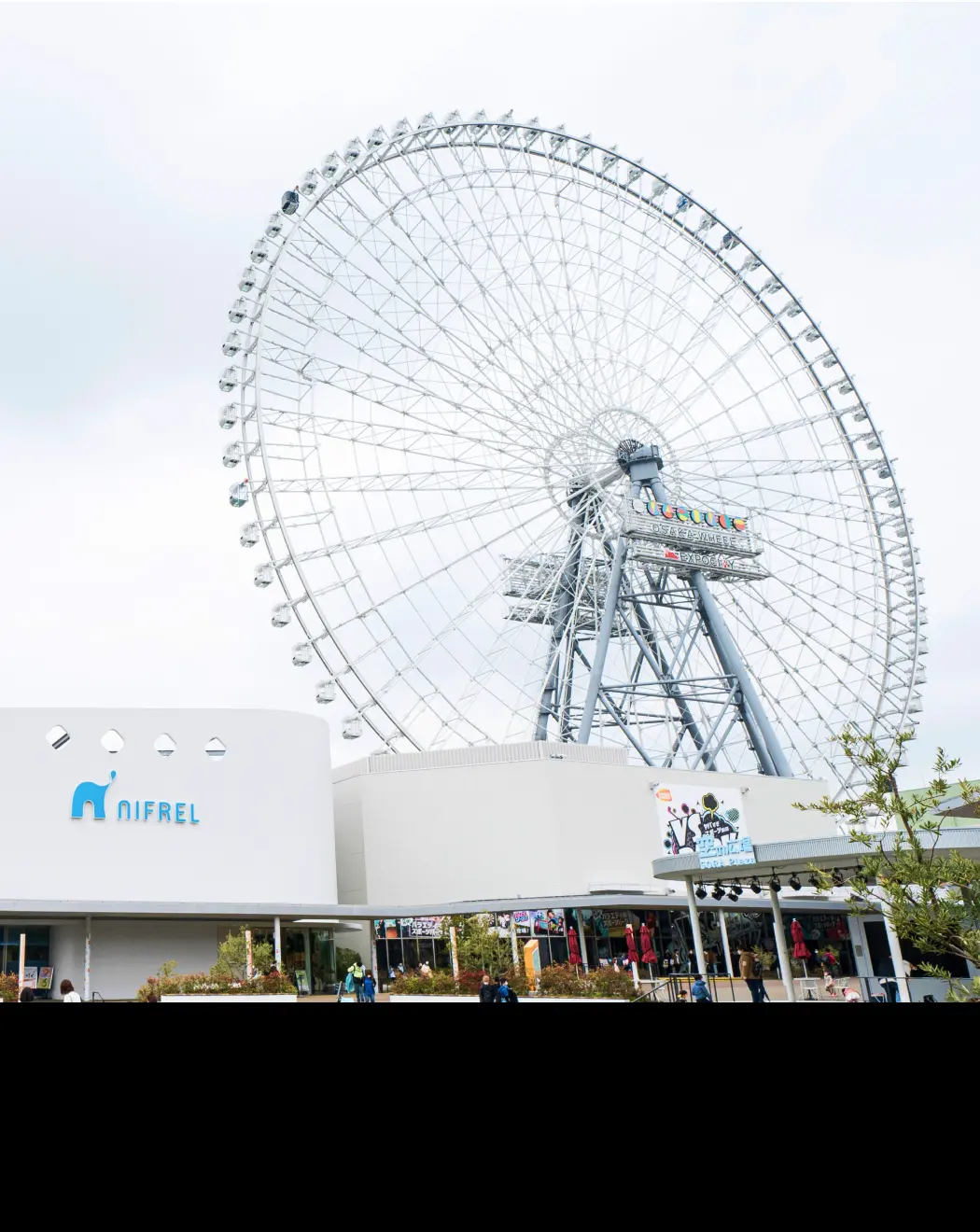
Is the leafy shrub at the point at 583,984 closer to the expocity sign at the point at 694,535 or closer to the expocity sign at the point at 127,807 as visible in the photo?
the expocity sign at the point at 127,807

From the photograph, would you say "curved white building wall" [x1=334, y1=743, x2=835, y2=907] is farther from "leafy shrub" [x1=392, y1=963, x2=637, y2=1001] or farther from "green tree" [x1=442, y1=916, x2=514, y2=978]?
"leafy shrub" [x1=392, y1=963, x2=637, y2=1001]

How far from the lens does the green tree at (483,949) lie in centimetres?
3238

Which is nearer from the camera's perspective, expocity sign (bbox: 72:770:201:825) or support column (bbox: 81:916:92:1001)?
support column (bbox: 81:916:92:1001)

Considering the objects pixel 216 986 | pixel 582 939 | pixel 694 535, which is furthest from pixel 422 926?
pixel 694 535

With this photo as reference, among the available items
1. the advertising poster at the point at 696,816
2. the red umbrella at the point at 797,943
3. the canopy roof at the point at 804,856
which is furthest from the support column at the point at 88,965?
the advertising poster at the point at 696,816

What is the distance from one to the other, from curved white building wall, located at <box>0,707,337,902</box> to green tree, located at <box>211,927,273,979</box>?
177cm

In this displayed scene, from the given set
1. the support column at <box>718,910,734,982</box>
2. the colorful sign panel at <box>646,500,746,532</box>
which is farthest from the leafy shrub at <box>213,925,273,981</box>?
the colorful sign panel at <box>646,500,746,532</box>

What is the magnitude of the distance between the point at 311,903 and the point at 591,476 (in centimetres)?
1681

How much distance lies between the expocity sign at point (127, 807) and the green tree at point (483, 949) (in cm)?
799

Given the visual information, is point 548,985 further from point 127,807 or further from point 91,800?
point 91,800

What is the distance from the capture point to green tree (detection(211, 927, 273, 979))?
98.0 feet

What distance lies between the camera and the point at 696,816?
41.1 m

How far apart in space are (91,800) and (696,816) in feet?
65.9
